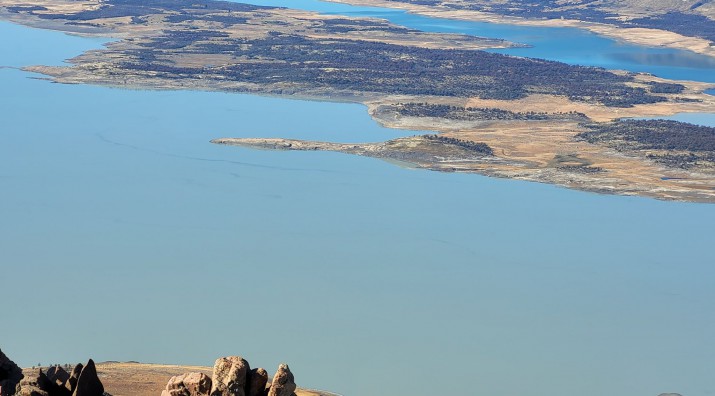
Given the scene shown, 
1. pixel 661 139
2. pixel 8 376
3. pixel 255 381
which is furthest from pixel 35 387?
pixel 661 139

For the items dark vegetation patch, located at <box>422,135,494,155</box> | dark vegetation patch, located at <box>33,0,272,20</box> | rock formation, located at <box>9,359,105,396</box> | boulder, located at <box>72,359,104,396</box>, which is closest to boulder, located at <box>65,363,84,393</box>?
rock formation, located at <box>9,359,105,396</box>

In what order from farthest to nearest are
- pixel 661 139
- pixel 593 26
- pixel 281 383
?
pixel 593 26
pixel 661 139
pixel 281 383

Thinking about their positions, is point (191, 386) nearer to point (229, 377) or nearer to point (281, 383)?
point (229, 377)

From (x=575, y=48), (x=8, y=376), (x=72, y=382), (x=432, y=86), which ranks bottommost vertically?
(x=432, y=86)

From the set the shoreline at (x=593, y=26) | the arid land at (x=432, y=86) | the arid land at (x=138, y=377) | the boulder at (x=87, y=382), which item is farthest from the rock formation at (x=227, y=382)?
the shoreline at (x=593, y=26)

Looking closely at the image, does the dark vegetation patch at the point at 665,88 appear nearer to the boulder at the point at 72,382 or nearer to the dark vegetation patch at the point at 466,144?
the dark vegetation patch at the point at 466,144

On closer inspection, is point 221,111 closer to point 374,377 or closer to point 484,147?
point 484,147

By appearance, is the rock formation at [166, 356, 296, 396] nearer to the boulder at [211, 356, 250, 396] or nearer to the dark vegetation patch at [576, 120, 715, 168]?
the boulder at [211, 356, 250, 396]

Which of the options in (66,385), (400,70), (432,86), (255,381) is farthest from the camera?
(400,70)
